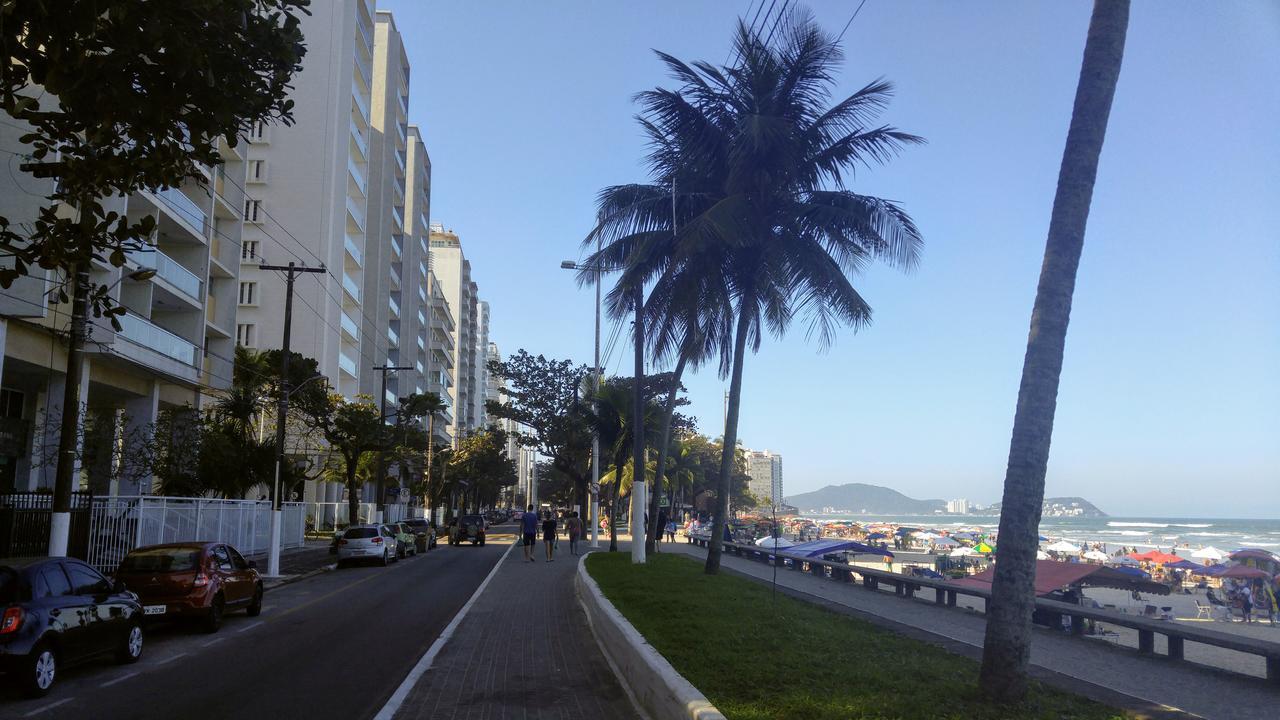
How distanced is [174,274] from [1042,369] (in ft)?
102

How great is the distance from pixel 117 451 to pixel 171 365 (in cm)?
660

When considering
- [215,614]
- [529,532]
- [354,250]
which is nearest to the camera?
[215,614]

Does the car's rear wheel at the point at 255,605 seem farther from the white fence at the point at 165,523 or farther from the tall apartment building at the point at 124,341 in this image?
the white fence at the point at 165,523

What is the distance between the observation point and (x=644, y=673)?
8.81 metres

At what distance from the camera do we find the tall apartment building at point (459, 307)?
125438 mm

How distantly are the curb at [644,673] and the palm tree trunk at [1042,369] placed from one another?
2.44 metres

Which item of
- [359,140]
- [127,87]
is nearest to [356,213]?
[359,140]

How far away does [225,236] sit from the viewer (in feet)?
131

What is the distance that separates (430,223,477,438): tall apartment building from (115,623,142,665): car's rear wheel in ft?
346

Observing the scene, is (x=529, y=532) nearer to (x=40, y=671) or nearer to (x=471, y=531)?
(x=471, y=531)

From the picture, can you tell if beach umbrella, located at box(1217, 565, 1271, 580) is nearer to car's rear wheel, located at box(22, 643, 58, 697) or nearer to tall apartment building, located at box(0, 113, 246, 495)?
tall apartment building, located at box(0, 113, 246, 495)

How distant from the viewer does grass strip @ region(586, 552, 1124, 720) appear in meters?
6.87

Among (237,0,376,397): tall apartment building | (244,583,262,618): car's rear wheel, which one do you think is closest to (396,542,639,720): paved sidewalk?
(244,583,262,618): car's rear wheel

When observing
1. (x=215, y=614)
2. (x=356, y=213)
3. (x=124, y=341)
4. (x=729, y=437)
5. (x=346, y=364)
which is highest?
(x=356, y=213)
